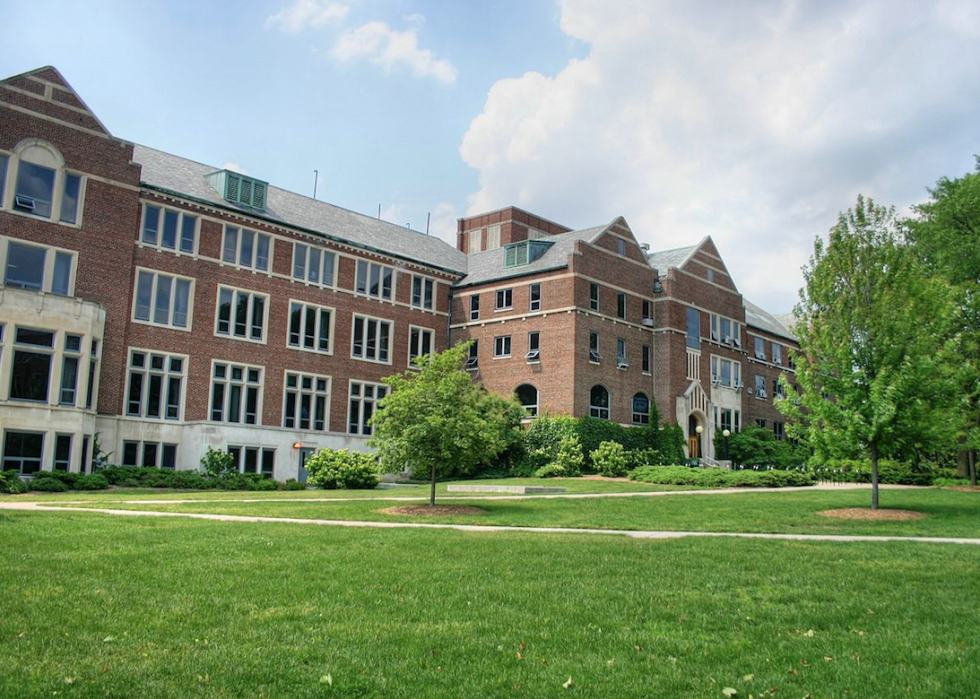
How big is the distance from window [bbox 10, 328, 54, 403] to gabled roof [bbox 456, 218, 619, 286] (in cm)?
2367

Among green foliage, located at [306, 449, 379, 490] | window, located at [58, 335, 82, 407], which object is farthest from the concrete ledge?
window, located at [58, 335, 82, 407]

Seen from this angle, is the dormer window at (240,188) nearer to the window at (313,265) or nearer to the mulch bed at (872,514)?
the window at (313,265)

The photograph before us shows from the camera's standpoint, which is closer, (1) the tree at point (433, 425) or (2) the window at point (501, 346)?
(1) the tree at point (433, 425)

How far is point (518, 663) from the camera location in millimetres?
7641

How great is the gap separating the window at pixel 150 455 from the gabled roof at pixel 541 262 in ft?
63.4

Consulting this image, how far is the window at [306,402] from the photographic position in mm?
41781

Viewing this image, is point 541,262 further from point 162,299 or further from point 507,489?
point 507,489

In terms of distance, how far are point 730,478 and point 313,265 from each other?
75.6ft

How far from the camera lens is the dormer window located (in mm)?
40844

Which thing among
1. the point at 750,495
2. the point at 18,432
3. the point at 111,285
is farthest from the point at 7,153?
the point at 750,495

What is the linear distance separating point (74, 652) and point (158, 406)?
31363 mm

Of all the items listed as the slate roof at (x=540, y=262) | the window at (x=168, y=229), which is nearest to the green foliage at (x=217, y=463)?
the window at (x=168, y=229)

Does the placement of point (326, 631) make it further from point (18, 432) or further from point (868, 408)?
point (18, 432)

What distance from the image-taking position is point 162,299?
37.6 meters
